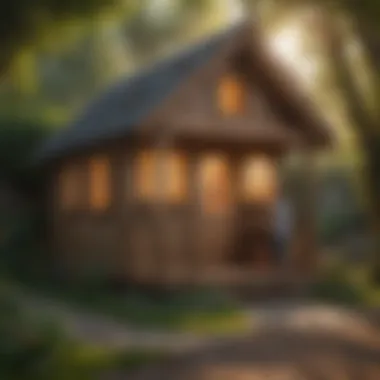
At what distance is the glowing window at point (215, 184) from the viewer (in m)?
12.9

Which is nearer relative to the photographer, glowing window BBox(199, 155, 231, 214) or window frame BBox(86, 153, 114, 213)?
window frame BBox(86, 153, 114, 213)

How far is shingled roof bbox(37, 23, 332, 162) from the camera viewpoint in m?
11.2

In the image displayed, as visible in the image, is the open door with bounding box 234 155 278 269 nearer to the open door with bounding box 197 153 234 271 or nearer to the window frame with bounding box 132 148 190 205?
the open door with bounding box 197 153 234 271

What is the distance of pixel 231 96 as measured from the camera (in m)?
12.7

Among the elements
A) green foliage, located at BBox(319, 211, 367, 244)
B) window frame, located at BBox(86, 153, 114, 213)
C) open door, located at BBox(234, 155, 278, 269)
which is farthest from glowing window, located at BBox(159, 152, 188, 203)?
green foliage, located at BBox(319, 211, 367, 244)

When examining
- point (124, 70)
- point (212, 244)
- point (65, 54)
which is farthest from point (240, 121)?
point (65, 54)

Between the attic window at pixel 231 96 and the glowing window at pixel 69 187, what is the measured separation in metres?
2.56

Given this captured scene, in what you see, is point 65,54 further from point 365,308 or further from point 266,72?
point 365,308

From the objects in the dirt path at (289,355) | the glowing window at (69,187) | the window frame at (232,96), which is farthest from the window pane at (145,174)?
the dirt path at (289,355)

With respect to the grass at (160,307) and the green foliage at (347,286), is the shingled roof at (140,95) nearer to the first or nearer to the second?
the grass at (160,307)

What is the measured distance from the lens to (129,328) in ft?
31.3

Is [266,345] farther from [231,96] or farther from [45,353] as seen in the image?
[231,96]

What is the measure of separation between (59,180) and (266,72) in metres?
3.95

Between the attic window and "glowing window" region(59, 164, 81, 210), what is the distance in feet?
8.39
